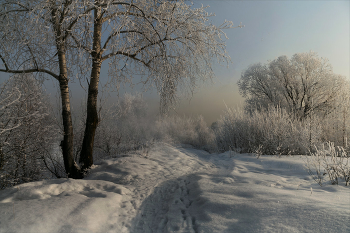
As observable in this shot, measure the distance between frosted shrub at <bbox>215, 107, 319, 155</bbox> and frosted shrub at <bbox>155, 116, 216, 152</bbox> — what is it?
18.4ft

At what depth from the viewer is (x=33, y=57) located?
4.87 m

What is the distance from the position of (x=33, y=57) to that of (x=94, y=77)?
1.49 metres

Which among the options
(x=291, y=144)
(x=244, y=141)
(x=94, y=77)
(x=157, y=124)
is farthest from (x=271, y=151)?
(x=157, y=124)

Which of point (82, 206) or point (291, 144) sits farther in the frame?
point (291, 144)

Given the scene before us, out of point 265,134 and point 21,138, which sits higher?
point 265,134

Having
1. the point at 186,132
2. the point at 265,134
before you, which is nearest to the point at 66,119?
the point at 265,134

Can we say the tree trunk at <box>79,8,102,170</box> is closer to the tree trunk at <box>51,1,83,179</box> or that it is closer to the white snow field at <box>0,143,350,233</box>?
the tree trunk at <box>51,1,83,179</box>

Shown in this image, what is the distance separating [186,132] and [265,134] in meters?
9.95

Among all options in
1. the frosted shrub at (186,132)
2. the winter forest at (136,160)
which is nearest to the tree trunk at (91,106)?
the winter forest at (136,160)

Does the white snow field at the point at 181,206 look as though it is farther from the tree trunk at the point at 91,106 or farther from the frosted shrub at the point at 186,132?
the frosted shrub at the point at 186,132

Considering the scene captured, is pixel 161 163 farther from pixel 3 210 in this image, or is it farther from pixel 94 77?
pixel 3 210

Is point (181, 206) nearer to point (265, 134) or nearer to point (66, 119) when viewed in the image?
point (66, 119)

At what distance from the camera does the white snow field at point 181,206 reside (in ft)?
7.47

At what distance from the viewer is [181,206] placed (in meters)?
3.32
